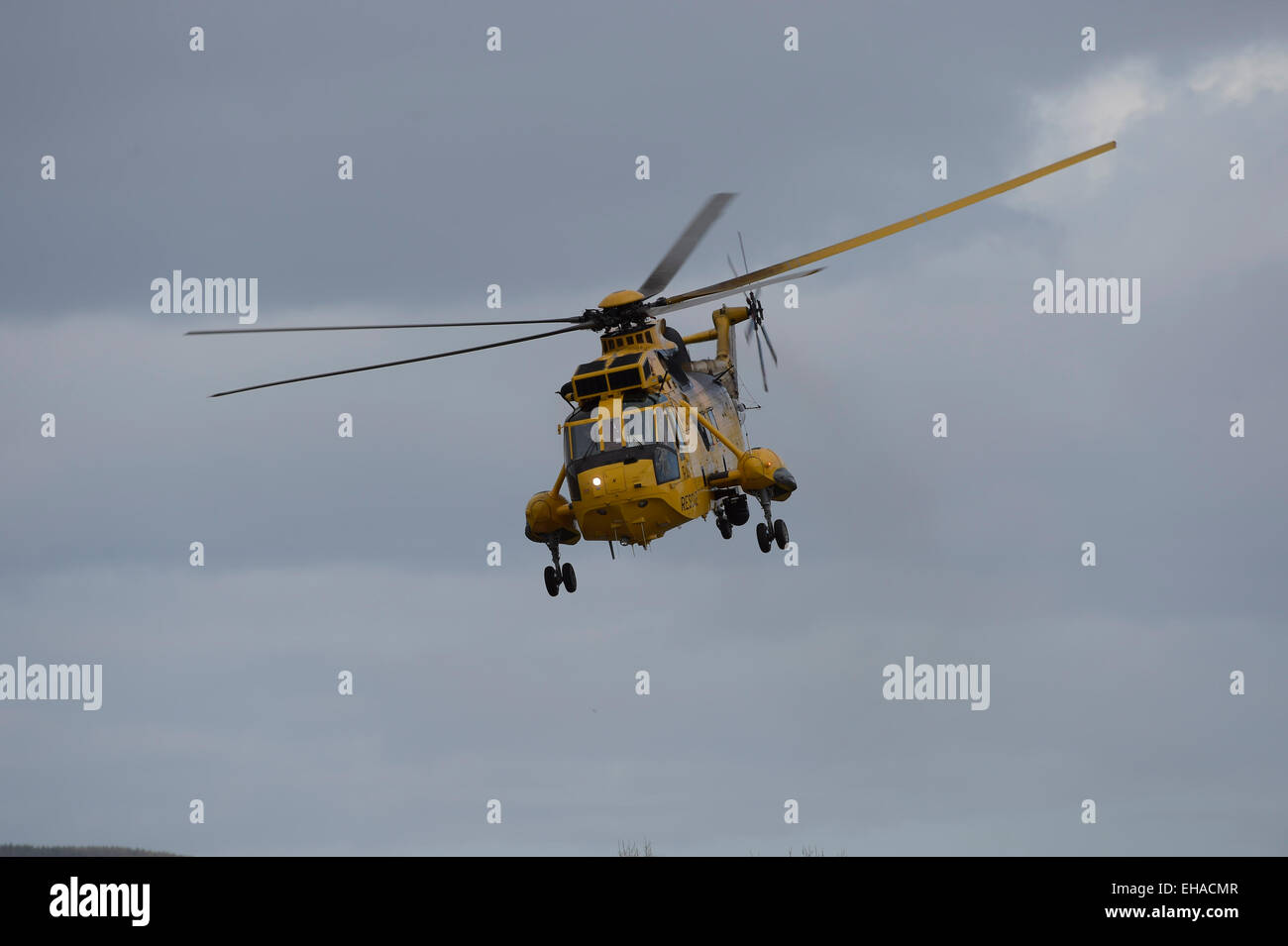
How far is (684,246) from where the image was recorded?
63.6m

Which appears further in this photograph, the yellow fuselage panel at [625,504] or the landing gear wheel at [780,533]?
the landing gear wheel at [780,533]

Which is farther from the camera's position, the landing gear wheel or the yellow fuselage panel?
the landing gear wheel

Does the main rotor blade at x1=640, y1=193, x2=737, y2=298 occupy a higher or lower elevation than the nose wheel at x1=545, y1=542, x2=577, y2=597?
higher

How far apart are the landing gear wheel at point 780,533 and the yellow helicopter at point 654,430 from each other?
0.09ft

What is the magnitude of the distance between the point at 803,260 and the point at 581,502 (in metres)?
8.21

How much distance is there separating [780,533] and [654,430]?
6.43 m

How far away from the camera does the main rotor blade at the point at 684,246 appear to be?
61781 millimetres

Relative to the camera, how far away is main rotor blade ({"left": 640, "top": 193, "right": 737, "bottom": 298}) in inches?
2432

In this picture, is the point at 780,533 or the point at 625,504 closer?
the point at 625,504

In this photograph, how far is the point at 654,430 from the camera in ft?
196

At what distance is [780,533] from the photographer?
6462 centimetres

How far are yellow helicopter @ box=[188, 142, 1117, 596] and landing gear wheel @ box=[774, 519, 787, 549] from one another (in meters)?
0.03

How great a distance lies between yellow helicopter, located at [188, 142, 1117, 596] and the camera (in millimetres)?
58531
